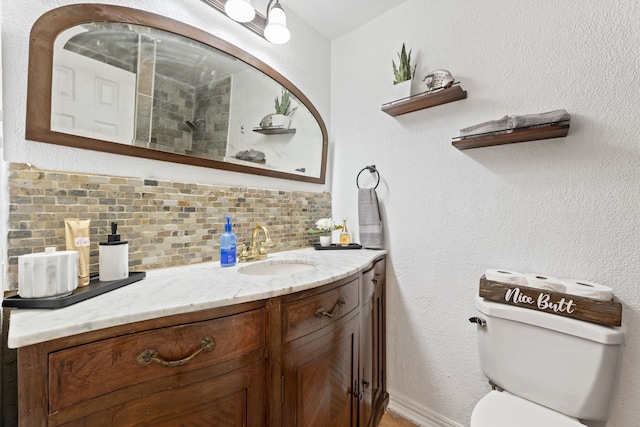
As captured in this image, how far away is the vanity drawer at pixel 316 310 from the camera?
853 millimetres

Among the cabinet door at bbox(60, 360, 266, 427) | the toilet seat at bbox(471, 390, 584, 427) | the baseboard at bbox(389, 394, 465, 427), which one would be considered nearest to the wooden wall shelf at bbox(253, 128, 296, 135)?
the cabinet door at bbox(60, 360, 266, 427)

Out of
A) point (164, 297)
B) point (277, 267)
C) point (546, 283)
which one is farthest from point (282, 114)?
point (546, 283)

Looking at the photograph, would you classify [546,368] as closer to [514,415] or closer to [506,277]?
[514,415]

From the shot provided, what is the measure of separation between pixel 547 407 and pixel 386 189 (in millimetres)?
1233

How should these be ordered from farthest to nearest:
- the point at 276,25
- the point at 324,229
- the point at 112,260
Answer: the point at 324,229 → the point at 276,25 → the point at 112,260

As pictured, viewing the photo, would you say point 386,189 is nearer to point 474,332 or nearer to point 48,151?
point 474,332

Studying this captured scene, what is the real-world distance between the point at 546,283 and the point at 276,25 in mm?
1760

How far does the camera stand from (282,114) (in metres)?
1.68

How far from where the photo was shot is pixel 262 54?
5.11 feet

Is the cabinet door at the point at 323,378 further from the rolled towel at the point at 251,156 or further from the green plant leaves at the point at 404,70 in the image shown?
the green plant leaves at the point at 404,70

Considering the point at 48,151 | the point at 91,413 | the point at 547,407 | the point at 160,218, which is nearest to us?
the point at 91,413

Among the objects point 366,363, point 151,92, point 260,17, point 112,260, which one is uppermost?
point 260,17

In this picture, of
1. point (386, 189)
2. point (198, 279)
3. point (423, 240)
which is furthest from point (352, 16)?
point (198, 279)

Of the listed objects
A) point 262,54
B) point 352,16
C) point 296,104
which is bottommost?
point 296,104
